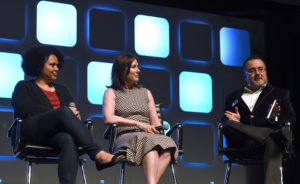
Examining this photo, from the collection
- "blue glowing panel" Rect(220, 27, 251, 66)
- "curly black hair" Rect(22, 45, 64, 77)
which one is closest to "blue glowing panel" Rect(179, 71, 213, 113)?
"blue glowing panel" Rect(220, 27, 251, 66)

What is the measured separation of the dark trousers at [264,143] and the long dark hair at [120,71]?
0.91m

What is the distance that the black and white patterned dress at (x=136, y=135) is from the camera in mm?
4082

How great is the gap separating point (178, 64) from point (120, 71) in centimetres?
146

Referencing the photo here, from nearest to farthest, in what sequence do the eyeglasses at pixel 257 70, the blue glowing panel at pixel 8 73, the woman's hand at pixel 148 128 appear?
1. the woman's hand at pixel 148 128
2. the eyeglasses at pixel 257 70
3. the blue glowing panel at pixel 8 73

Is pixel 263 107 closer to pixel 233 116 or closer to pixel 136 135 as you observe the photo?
pixel 233 116

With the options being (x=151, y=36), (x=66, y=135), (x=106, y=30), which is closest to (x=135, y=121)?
(x=66, y=135)

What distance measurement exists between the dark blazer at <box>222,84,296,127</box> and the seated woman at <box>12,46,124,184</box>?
4.44ft

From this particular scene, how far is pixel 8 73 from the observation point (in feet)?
16.6

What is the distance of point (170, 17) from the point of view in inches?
233

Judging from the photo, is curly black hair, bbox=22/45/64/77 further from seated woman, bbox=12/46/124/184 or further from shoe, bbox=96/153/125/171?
shoe, bbox=96/153/125/171

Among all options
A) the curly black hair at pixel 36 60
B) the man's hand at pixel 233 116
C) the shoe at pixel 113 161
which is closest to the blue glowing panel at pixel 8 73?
the curly black hair at pixel 36 60

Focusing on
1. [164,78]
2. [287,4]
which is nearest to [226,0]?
[287,4]

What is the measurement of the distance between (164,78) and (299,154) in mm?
1706

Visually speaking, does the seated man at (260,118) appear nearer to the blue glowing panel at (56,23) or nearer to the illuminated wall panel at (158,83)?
the illuminated wall panel at (158,83)
